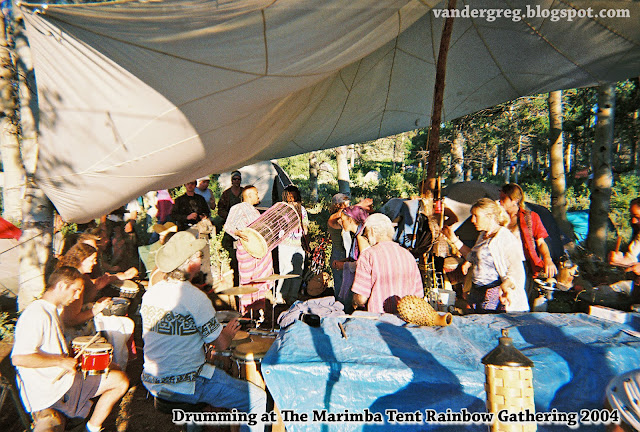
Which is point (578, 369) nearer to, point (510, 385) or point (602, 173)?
point (510, 385)

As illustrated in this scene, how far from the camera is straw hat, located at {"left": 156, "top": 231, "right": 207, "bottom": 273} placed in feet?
9.48

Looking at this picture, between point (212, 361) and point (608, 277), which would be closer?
point (212, 361)

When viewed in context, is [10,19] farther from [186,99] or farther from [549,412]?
[549,412]

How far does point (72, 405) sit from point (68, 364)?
47 centimetres

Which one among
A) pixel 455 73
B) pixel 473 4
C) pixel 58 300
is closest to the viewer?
pixel 58 300

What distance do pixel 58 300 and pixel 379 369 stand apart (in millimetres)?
2572

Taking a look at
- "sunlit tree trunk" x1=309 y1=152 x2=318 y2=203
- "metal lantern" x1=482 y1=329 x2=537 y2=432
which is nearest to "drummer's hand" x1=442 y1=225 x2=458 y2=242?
"metal lantern" x1=482 y1=329 x2=537 y2=432

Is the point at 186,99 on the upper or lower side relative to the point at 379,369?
upper

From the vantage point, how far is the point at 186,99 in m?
3.07

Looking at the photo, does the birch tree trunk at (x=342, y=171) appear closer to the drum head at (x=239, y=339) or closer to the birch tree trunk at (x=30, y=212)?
the birch tree trunk at (x=30, y=212)

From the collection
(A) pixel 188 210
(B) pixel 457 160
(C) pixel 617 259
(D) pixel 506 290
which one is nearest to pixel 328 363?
(D) pixel 506 290

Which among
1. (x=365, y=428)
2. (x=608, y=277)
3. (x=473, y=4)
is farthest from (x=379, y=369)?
(x=608, y=277)

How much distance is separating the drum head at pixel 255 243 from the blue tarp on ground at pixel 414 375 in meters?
2.47

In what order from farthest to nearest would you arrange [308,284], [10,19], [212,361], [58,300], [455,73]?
1. [308,284]
2. [455,73]
3. [10,19]
4. [212,361]
5. [58,300]
